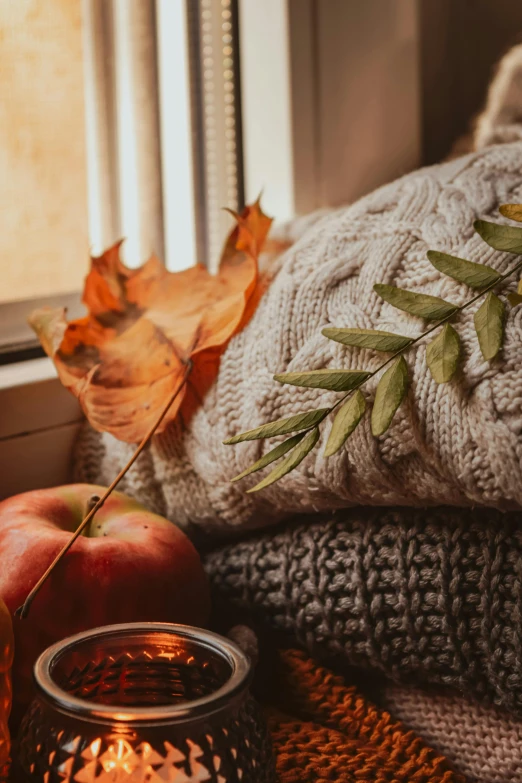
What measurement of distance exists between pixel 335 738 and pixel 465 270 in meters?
0.28

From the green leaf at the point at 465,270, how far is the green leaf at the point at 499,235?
0.01m

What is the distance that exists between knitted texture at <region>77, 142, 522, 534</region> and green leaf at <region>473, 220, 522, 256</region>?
0.03 m

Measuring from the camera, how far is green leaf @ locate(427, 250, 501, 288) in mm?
449

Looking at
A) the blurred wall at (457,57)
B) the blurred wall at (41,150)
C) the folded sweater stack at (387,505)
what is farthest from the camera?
the blurred wall at (457,57)

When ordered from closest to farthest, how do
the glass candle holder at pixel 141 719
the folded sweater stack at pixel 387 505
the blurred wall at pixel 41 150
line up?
the glass candle holder at pixel 141 719, the folded sweater stack at pixel 387 505, the blurred wall at pixel 41 150

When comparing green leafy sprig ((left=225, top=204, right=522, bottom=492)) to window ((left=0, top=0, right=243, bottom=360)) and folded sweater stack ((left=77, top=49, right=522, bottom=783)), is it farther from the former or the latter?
window ((left=0, top=0, right=243, bottom=360))

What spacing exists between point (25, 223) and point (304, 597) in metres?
0.44

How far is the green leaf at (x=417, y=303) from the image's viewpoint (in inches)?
17.7

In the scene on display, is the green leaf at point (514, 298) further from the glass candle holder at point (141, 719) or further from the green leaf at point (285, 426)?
the glass candle holder at point (141, 719)

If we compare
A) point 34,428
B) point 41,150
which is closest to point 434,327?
point 34,428

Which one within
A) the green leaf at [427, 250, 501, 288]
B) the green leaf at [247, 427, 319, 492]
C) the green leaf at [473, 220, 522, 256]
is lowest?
the green leaf at [247, 427, 319, 492]

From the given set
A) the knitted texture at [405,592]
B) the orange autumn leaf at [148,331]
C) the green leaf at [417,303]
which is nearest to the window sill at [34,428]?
the orange autumn leaf at [148,331]

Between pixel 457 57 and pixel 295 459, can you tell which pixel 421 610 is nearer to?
pixel 295 459

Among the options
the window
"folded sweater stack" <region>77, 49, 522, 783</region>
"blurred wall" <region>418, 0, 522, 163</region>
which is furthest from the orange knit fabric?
"blurred wall" <region>418, 0, 522, 163</region>
